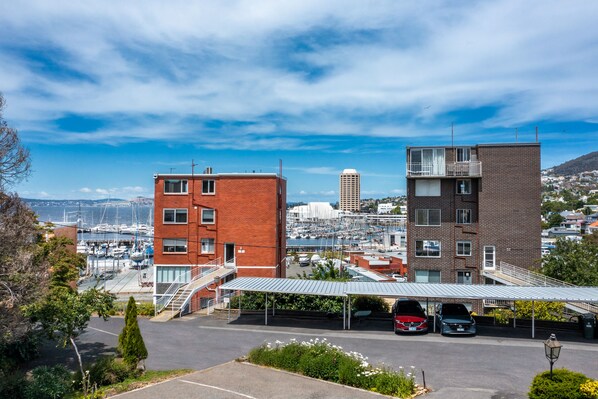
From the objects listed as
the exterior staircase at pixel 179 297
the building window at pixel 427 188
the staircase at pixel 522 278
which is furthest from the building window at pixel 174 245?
the staircase at pixel 522 278

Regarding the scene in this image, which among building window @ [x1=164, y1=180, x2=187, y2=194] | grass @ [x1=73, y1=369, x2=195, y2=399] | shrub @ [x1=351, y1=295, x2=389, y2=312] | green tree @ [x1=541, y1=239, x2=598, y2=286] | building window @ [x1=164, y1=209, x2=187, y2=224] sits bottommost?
grass @ [x1=73, y1=369, x2=195, y2=399]

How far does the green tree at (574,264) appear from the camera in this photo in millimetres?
33219

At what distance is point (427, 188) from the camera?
1607 inches

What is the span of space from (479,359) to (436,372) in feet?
9.47

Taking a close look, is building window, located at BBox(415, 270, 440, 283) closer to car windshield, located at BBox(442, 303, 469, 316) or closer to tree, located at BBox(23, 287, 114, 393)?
car windshield, located at BBox(442, 303, 469, 316)

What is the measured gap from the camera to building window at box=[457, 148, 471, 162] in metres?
40.5

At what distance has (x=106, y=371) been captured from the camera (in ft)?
58.6

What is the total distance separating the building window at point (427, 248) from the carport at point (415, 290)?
489 inches

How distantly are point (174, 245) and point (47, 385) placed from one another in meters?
24.6

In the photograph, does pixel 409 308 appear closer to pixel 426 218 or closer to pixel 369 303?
pixel 369 303

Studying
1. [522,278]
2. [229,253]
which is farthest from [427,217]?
[229,253]

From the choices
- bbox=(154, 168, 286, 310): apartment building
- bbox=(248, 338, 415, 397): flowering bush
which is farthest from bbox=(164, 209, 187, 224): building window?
bbox=(248, 338, 415, 397): flowering bush

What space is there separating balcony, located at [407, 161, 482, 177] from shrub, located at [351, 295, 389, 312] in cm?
1337

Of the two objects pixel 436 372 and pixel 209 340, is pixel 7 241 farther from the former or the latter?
pixel 436 372
